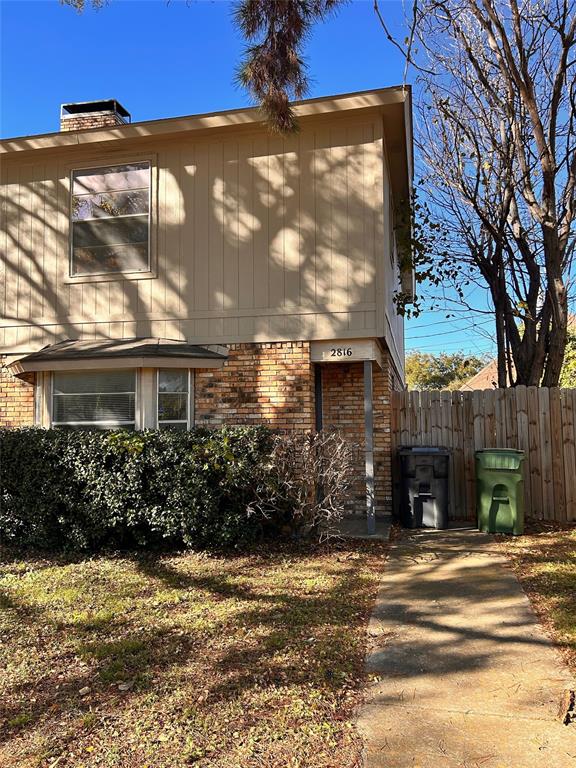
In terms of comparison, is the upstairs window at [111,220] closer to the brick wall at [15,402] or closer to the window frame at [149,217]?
the window frame at [149,217]

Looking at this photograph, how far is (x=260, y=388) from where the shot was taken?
316 inches

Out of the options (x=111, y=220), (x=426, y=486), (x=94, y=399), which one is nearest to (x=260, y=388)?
(x=94, y=399)

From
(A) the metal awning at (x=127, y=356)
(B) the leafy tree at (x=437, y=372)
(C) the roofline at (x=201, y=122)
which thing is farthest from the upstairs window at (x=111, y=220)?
(B) the leafy tree at (x=437, y=372)

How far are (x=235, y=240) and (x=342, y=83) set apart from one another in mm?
2844

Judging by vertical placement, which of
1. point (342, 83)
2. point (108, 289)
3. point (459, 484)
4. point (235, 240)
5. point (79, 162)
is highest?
point (342, 83)

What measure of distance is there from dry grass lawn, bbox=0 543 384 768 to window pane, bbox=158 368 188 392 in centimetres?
282

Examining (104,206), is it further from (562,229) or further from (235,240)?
(562,229)

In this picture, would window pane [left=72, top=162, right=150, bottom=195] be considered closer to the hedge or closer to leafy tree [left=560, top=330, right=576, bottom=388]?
the hedge

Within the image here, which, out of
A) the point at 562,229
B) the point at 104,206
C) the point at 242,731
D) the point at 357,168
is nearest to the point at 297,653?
the point at 242,731

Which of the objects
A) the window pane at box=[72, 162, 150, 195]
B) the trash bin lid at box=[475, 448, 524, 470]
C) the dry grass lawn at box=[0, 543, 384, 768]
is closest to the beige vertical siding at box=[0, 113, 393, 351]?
the window pane at box=[72, 162, 150, 195]

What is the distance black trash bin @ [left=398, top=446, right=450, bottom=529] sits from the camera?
25.9ft

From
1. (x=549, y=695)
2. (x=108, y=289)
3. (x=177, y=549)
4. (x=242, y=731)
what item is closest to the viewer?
(x=242, y=731)

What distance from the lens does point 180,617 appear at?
14.9 ft

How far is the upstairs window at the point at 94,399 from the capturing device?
26.7 ft
